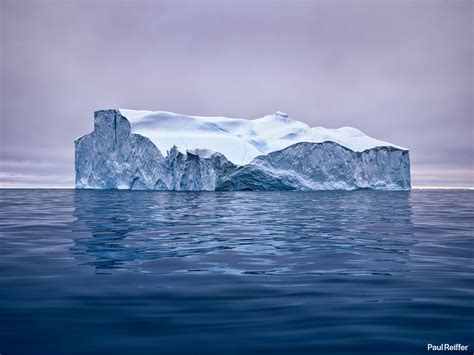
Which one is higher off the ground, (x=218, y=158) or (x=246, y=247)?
(x=218, y=158)

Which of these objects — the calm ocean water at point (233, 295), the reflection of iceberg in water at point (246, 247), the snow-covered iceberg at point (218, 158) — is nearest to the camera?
the calm ocean water at point (233, 295)

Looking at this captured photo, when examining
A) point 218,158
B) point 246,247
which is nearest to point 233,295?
point 246,247

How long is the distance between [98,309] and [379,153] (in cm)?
5447

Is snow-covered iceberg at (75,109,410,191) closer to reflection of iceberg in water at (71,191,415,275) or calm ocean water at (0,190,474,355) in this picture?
reflection of iceberg in water at (71,191,415,275)

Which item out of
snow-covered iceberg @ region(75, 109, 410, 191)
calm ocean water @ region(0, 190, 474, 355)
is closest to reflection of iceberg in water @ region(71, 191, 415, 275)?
calm ocean water @ region(0, 190, 474, 355)

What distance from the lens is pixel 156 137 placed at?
170 ft

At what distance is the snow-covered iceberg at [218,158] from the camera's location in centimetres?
4647

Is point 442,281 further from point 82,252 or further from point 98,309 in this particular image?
point 82,252

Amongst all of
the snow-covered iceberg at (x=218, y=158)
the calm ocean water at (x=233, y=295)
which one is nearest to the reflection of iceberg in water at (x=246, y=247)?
the calm ocean water at (x=233, y=295)

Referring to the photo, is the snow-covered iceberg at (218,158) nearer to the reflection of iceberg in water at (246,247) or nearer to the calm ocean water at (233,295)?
the reflection of iceberg in water at (246,247)

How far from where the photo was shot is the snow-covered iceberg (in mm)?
46469

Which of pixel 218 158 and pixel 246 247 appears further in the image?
pixel 218 158

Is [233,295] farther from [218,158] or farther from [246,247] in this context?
[218,158]

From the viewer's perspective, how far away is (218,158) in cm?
4534
